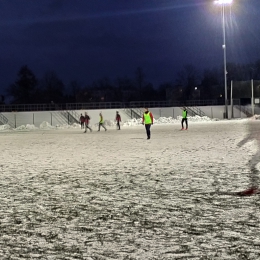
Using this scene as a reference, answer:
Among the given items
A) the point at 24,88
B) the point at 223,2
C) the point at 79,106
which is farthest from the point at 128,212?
the point at 24,88

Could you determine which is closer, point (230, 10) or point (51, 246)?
point (51, 246)

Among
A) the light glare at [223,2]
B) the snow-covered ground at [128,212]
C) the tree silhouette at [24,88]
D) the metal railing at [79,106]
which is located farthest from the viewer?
the tree silhouette at [24,88]

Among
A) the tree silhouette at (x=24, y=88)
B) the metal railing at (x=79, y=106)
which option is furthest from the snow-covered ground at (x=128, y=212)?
the tree silhouette at (x=24, y=88)

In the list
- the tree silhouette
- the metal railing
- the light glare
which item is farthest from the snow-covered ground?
the tree silhouette

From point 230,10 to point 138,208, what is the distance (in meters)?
51.1

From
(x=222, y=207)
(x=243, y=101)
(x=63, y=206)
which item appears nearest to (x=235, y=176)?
(x=222, y=207)

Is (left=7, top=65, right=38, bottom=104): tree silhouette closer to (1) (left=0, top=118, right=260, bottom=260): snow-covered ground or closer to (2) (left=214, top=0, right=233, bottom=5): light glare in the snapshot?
(2) (left=214, top=0, right=233, bottom=5): light glare

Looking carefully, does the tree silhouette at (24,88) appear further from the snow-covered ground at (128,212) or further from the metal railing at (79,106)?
the snow-covered ground at (128,212)

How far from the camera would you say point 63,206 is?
716 cm

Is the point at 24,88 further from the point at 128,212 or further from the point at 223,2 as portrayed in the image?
the point at 128,212

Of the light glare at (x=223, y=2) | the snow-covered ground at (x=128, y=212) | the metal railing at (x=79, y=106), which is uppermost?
the light glare at (x=223, y=2)

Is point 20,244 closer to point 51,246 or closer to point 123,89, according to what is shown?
point 51,246

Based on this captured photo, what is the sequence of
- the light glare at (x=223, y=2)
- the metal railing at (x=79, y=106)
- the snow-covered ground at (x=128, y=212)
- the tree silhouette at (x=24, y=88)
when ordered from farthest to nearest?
the tree silhouette at (x=24, y=88)
the metal railing at (x=79, y=106)
the light glare at (x=223, y=2)
the snow-covered ground at (x=128, y=212)

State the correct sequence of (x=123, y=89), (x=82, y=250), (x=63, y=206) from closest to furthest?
(x=82, y=250) < (x=63, y=206) < (x=123, y=89)
